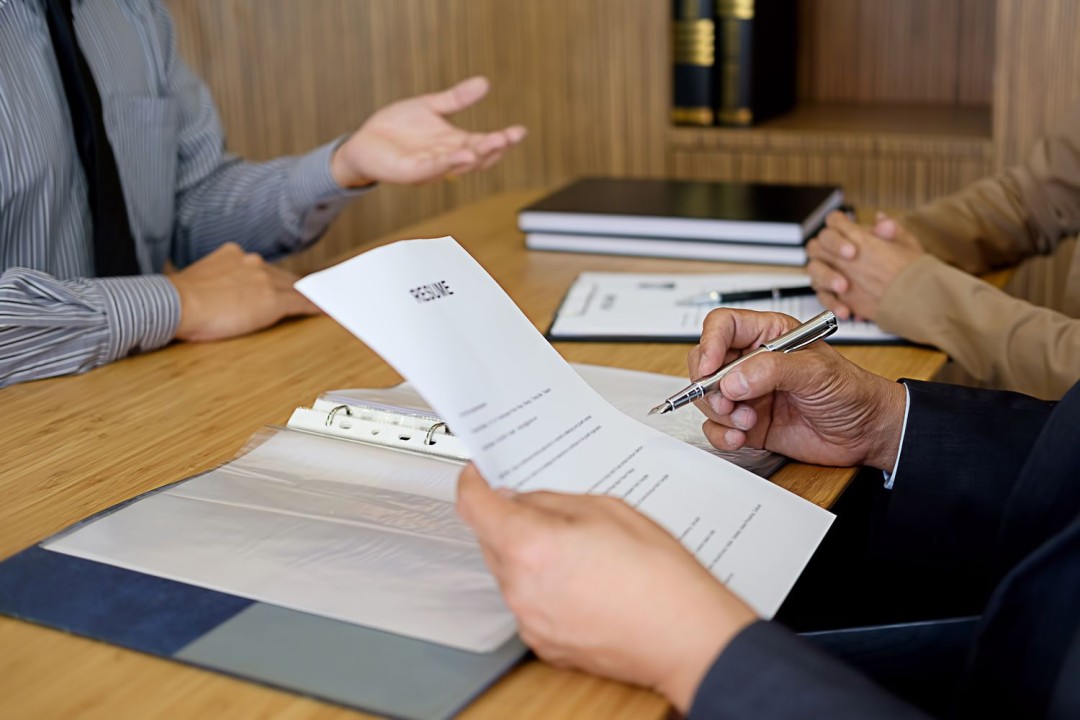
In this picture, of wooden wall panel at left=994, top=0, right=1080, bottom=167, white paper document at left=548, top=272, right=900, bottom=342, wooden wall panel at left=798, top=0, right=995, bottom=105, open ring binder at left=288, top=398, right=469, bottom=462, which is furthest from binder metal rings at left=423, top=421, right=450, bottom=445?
wooden wall panel at left=798, top=0, right=995, bottom=105

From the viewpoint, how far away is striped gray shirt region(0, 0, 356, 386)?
3.90 ft

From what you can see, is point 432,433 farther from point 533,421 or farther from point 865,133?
point 865,133

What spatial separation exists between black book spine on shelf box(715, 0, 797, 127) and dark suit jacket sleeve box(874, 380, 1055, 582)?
4.55ft

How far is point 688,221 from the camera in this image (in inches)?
61.6

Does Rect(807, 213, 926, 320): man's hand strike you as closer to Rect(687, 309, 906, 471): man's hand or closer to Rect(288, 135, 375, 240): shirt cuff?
Rect(687, 309, 906, 471): man's hand

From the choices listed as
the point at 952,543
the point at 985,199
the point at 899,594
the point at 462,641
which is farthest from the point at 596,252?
the point at 462,641

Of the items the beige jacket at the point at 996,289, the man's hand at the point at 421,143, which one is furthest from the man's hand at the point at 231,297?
the beige jacket at the point at 996,289

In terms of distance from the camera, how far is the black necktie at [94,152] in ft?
4.54

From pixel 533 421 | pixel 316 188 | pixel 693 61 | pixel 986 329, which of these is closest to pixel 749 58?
pixel 693 61

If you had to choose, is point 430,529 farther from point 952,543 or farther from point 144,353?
point 144,353

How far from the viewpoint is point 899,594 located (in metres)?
1.15

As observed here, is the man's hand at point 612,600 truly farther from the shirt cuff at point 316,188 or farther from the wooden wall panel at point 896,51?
the wooden wall panel at point 896,51

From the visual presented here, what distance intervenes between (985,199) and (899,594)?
719 mm

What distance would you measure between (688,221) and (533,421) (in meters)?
0.84
